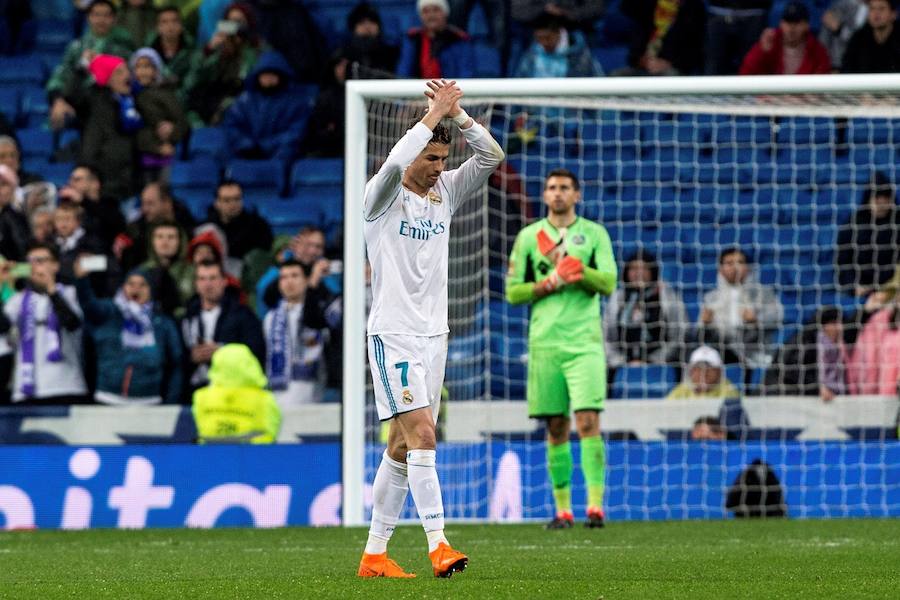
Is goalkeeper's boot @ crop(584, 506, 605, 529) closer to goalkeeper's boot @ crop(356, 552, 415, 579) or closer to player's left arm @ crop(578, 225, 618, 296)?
player's left arm @ crop(578, 225, 618, 296)

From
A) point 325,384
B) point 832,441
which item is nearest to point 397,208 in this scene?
point 832,441

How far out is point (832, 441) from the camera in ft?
37.3

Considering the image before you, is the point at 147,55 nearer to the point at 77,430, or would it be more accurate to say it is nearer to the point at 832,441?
the point at 77,430

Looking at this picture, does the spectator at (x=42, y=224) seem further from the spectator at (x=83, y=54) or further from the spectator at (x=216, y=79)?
the spectator at (x=216, y=79)

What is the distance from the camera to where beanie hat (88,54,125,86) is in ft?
50.7

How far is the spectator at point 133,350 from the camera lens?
1321 centimetres

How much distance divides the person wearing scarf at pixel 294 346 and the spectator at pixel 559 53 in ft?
10.6

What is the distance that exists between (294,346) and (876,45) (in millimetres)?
5849

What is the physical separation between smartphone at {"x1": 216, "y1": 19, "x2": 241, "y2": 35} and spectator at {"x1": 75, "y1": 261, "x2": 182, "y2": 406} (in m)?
3.70

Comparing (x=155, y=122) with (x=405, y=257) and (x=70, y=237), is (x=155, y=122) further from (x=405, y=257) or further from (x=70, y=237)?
(x=405, y=257)

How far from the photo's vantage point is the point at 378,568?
6449 mm

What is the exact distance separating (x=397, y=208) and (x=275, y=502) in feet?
16.0

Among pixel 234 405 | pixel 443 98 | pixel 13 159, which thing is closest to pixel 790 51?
pixel 234 405

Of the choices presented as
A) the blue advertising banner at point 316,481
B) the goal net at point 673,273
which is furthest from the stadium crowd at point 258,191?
the blue advertising banner at point 316,481
